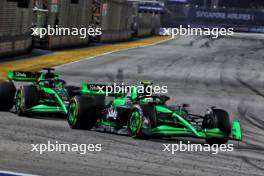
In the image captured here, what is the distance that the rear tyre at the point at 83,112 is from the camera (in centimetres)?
1190

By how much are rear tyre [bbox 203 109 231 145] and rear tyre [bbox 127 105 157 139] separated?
87cm

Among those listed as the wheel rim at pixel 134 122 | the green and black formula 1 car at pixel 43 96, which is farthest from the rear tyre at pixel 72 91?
the wheel rim at pixel 134 122

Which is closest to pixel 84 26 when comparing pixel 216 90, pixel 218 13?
pixel 216 90

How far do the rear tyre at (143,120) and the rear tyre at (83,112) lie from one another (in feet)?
3.20

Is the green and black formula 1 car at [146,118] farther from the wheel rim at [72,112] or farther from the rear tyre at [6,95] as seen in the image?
the rear tyre at [6,95]

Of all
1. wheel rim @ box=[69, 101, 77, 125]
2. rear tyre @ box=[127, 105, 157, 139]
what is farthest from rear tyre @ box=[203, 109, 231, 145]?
wheel rim @ box=[69, 101, 77, 125]

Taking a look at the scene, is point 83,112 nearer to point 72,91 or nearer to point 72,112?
point 72,112

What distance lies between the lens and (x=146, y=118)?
11000mm

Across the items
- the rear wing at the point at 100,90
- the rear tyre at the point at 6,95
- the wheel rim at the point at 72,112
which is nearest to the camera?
the wheel rim at the point at 72,112

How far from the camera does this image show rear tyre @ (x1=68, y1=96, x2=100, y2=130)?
11.9m

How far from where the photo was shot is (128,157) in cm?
965

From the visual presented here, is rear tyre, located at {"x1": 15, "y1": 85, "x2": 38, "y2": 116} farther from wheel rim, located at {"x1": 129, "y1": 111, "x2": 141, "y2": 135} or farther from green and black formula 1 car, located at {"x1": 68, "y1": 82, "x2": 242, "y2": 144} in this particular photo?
wheel rim, located at {"x1": 129, "y1": 111, "x2": 141, "y2": 135}

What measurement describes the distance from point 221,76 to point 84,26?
19592 mm

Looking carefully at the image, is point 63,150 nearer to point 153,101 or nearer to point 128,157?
point 128,157
